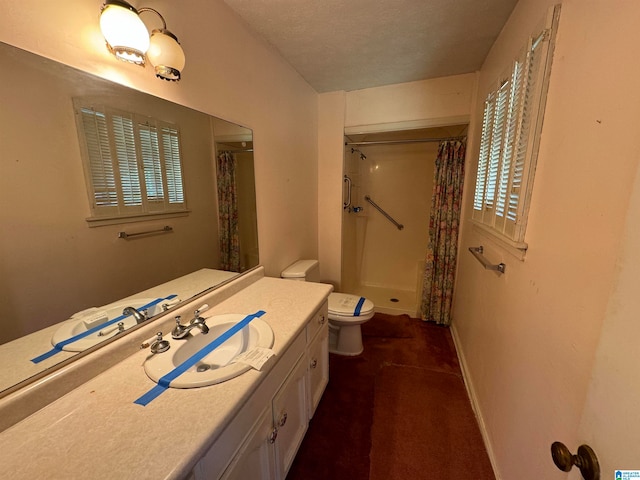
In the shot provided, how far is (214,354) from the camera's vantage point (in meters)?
1.12

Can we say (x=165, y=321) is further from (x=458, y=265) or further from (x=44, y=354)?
(x=458, y=265)

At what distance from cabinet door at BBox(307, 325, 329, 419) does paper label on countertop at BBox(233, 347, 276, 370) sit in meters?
0.48

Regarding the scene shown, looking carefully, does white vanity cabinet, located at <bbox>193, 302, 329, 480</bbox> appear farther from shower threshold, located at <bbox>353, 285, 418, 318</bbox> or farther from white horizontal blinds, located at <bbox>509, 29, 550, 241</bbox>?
shower threshold, located at <bbox>353, 285, 418, 318</bbox>

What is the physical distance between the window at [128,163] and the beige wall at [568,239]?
1.32 metres

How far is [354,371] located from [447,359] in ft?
2.58

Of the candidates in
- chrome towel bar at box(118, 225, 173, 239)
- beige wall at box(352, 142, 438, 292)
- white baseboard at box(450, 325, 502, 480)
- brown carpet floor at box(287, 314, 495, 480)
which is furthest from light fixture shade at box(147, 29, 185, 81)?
beige wall at box(352, 142, 438, 292)

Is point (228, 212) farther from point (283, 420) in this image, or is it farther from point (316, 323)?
point (283, 420)

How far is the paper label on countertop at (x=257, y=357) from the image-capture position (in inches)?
33.5

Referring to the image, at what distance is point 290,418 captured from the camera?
118 cm

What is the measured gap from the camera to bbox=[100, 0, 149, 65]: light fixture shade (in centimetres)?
80

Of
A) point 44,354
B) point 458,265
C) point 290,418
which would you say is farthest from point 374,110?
point 44,354

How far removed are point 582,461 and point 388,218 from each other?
3.07 m

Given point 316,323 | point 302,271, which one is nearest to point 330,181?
point 302,271

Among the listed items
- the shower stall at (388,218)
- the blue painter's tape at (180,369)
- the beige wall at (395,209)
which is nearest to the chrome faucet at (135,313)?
the blue painter's tape at (180,369)
